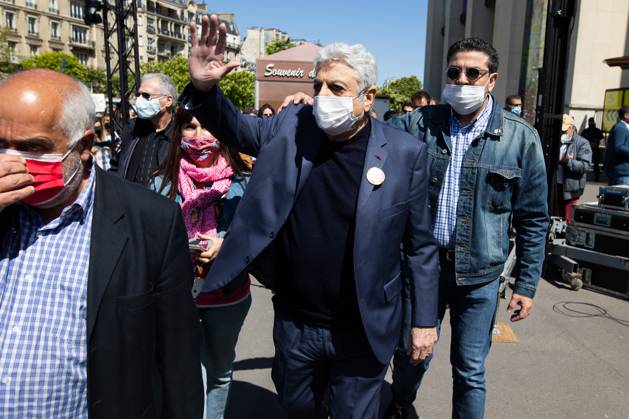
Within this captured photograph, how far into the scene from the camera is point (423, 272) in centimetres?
253

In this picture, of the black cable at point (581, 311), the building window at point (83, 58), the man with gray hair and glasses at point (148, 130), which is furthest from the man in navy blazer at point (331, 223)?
the building window at point (83, 58)

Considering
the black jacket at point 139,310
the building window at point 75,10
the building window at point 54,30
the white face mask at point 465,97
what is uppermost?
the building window at point 75,10

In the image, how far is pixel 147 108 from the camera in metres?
3.58

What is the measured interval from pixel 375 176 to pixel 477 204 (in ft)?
2.85

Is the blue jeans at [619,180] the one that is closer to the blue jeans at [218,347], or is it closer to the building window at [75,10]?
the blue jeans at [218,347]

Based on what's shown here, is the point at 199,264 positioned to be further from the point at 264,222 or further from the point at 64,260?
the point at 64,260

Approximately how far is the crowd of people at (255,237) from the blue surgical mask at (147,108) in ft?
0.04

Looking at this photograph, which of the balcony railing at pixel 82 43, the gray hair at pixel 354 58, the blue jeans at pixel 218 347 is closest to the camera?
the gray hair at pixel 354 58

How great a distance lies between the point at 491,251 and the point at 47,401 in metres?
2.17

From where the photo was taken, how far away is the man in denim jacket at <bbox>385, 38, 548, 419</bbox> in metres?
2.89

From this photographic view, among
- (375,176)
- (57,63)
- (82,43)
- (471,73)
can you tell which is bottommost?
(375,176)

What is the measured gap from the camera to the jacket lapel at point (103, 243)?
5.08 ft

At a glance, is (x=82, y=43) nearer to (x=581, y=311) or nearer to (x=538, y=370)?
(x=581, y=311)

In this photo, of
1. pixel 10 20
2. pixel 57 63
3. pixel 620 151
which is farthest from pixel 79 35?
pixel 620 151
